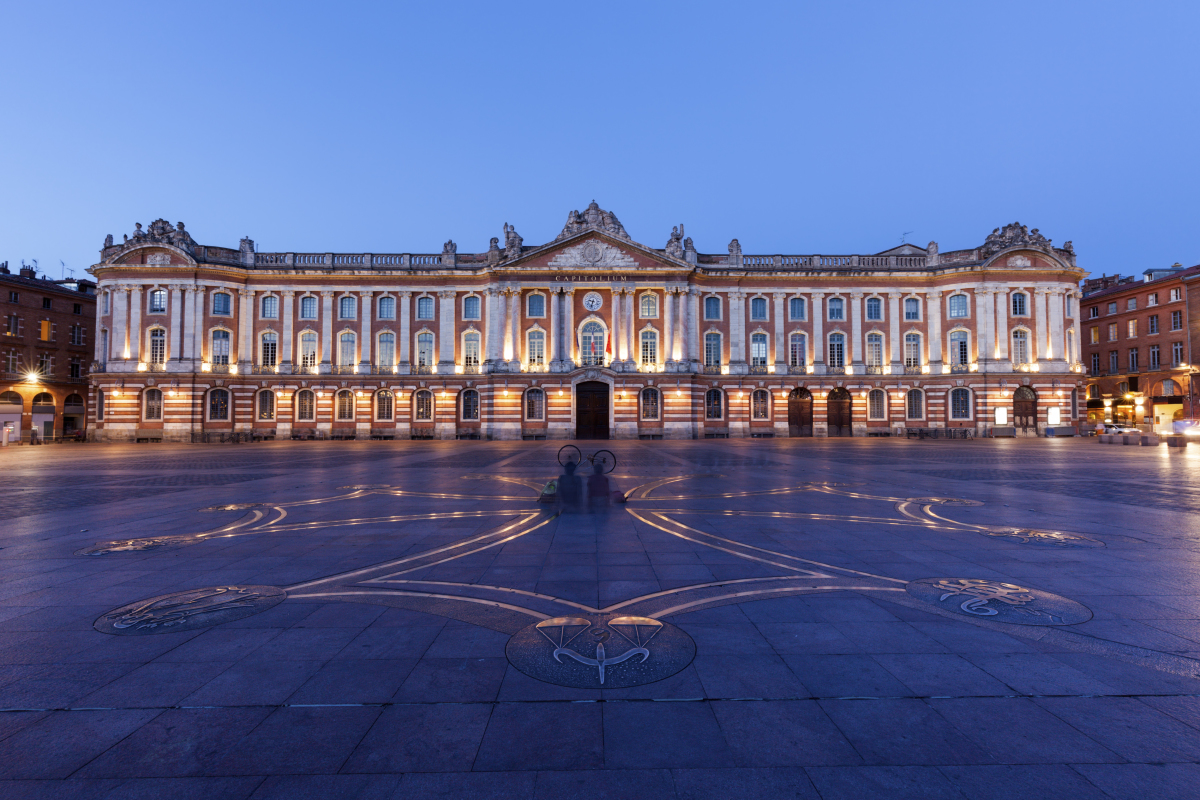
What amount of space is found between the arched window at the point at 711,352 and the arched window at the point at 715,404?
228cm

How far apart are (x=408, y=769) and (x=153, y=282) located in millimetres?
52235

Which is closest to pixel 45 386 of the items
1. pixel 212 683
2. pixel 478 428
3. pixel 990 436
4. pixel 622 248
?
pixel 478 428

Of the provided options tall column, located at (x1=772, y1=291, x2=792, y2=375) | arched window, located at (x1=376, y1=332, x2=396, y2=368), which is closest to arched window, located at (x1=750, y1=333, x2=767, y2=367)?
tall column, located at (x1=772, y1=291, x2=792, y2=375)

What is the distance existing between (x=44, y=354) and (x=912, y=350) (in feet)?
241

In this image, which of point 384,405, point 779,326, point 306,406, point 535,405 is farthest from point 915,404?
point 306,406

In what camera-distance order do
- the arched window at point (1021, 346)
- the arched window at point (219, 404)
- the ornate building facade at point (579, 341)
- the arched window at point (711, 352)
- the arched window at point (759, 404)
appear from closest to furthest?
the ornate building facade at point (579, 341), the arched window at point (219, 404), the arched window at point (1021, 346), the arched window at point (711, 352), the arched window at point (759, 404)

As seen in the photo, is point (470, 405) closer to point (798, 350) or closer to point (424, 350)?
point (424, 350)

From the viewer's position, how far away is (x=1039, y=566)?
7.05 meters

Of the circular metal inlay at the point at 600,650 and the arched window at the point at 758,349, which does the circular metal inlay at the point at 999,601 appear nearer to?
the circular metal inlay at the point at 600,650

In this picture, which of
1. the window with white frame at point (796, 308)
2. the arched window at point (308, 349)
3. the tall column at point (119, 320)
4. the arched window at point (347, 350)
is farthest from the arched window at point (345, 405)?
the window with white frame at point (796, 308)

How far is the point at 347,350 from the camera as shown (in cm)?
4494

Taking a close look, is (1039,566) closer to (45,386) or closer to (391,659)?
(391,659)

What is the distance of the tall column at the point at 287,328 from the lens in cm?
4434

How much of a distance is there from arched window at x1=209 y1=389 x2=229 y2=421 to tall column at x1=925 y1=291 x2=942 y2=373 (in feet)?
186
